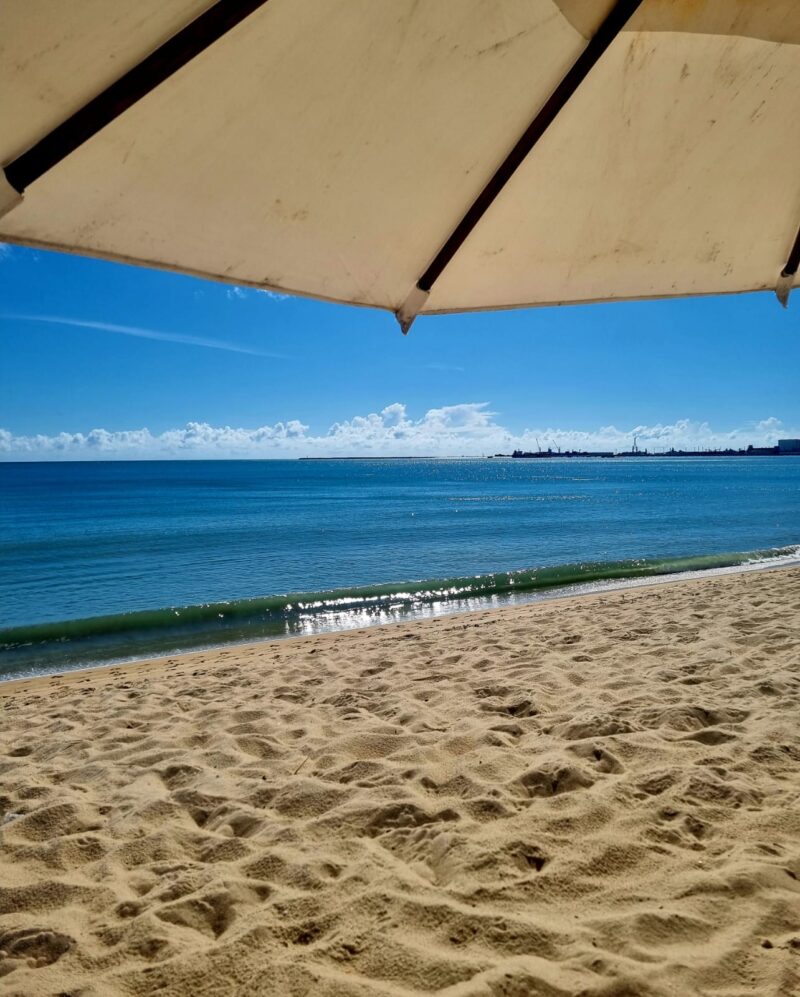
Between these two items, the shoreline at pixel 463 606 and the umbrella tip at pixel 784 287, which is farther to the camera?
the shoreline at pixel 463 606

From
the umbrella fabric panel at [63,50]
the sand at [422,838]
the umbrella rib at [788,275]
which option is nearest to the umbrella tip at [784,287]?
the umbrella rib at [788,275]

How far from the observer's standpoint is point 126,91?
135 cm

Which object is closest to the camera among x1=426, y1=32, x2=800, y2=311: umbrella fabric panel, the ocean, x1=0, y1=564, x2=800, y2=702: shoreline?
x1=426, y1=32, x2=800, y2=311: umbrella fabric panel

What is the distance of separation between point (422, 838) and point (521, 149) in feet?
8.27

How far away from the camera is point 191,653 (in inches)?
342

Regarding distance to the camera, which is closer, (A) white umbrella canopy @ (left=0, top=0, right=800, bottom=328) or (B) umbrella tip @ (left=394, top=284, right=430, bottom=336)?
(A) white umbrella canopy @ (left=0, top=0, right=800, bottom=328)

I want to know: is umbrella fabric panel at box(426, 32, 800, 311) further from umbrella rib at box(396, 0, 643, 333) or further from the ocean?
the ocean

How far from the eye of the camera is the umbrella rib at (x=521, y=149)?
1.55 meters

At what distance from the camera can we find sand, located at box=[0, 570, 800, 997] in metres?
1.85

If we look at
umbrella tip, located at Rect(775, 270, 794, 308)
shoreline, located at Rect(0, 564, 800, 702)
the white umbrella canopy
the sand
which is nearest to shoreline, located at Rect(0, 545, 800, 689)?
shoreline, located at Rect(0, 564, 800, 702)

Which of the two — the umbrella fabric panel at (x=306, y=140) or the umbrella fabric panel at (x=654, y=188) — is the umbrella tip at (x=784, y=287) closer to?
the umbrella fabric panel at (x=654, y=188)

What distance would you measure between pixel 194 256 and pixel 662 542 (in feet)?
63.7

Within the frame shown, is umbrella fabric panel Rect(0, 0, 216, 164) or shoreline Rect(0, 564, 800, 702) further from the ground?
umbrella fabric panel Rect(0, 0, 216, 164)

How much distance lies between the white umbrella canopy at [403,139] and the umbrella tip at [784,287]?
0.40 feet
